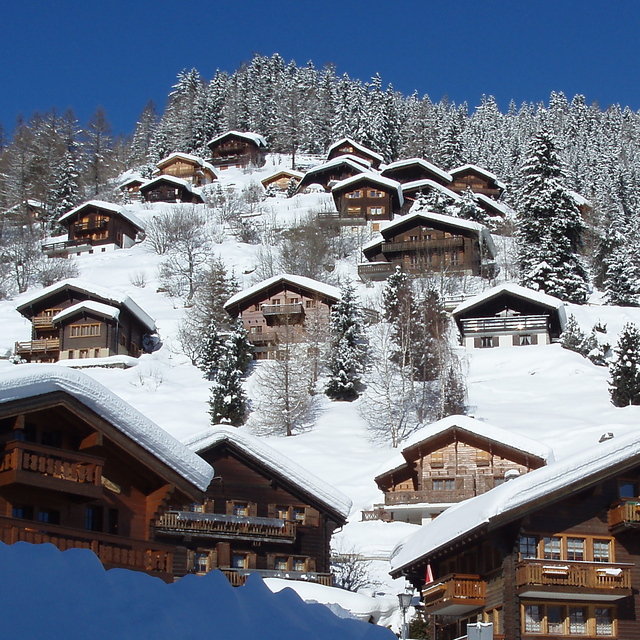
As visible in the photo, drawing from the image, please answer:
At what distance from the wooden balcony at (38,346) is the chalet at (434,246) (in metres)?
25.0

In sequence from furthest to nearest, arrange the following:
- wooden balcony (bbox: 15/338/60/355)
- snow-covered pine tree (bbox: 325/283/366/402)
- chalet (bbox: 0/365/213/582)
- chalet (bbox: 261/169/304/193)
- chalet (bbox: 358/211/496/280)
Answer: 1. chalet (bbox: 261/169/304/193)
2. chalet (bbox: 358/211/496/280)
3. wooden balcony (bbox: 15/338/60/355)
4. snow-covered pine tree (bbox: 325/283/366/402)
5. chalet (bbox: 0/365/213/582)

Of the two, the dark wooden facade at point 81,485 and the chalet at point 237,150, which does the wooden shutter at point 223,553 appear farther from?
the chalet at point 237,150

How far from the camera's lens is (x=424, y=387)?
51.7 metres

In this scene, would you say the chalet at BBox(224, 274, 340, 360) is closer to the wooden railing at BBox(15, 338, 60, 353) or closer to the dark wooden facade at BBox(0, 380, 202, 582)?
the wooden railing at BBox(15, 338, 60, 353)

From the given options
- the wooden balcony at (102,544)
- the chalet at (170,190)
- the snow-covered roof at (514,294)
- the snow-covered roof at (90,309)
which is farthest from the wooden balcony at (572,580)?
the chalet at (170,190)

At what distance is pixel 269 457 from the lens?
90.6 feet

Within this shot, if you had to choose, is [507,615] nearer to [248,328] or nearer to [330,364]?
[330,364]

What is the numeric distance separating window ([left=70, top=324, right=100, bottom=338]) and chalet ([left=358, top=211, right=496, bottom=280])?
22712mm

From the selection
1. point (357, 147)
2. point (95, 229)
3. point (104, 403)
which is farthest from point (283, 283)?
point (104, 403)

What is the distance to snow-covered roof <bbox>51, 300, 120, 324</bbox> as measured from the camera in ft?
204

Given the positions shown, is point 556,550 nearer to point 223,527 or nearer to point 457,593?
point 457,593

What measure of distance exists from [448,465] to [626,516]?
52.0 feet

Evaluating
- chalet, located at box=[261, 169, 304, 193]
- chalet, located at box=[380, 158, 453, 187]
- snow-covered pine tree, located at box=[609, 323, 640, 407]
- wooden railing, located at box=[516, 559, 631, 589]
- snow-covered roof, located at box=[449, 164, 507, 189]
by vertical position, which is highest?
chalet, located at box=[261, 169, 304, 193]

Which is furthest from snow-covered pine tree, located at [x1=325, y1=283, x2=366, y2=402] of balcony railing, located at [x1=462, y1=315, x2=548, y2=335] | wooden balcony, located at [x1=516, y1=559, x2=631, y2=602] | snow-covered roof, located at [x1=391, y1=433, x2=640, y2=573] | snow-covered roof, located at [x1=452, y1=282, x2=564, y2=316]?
wooden balcony, located at [x1=516, y1=559, x2=631, y2=602]
